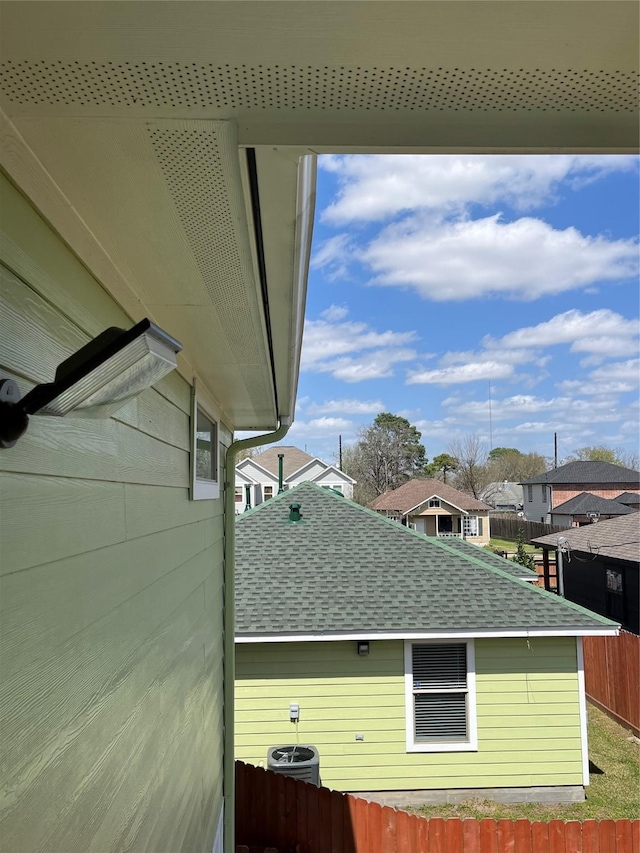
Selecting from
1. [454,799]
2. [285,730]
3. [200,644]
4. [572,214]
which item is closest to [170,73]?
[200,644]

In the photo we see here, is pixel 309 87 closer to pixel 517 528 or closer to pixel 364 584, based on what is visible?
pixel 364 584

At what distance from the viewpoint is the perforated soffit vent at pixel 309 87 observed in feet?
2.99

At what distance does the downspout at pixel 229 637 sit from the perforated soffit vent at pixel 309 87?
158 inches

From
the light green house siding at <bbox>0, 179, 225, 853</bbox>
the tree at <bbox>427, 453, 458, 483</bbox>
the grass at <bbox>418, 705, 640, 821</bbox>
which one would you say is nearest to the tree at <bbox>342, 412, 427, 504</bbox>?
the tree at <bbox>427, 453, 458, 483</bbox>

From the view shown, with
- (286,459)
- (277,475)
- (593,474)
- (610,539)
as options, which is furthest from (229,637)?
(286,459)

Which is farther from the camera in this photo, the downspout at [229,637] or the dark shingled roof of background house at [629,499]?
the dark shingled roof of background house at [629,499]

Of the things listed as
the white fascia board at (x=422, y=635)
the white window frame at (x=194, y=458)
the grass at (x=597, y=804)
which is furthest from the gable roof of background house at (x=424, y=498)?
the white window frame at (x=194, y=458)

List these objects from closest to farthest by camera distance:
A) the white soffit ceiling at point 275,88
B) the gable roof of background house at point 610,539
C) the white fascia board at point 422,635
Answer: the white soffit ceiling at point 275,88 < the white fascia board at point 422,635 < the gable roof of background house at point 610,539

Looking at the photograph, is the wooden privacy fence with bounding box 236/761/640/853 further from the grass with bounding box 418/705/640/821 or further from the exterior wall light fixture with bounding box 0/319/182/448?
the exterior wall light fixture with bounding box 0/319/182/448

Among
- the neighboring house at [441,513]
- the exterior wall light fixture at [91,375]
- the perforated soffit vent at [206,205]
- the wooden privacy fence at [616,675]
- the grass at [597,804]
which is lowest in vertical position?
the grass at [597,804]

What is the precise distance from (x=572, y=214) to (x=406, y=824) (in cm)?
671

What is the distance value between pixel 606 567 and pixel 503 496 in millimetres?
45630

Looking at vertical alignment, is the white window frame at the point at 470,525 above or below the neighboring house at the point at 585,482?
below

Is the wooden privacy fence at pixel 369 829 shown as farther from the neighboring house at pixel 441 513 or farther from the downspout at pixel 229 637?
the neighboring house at pixel 441 513
